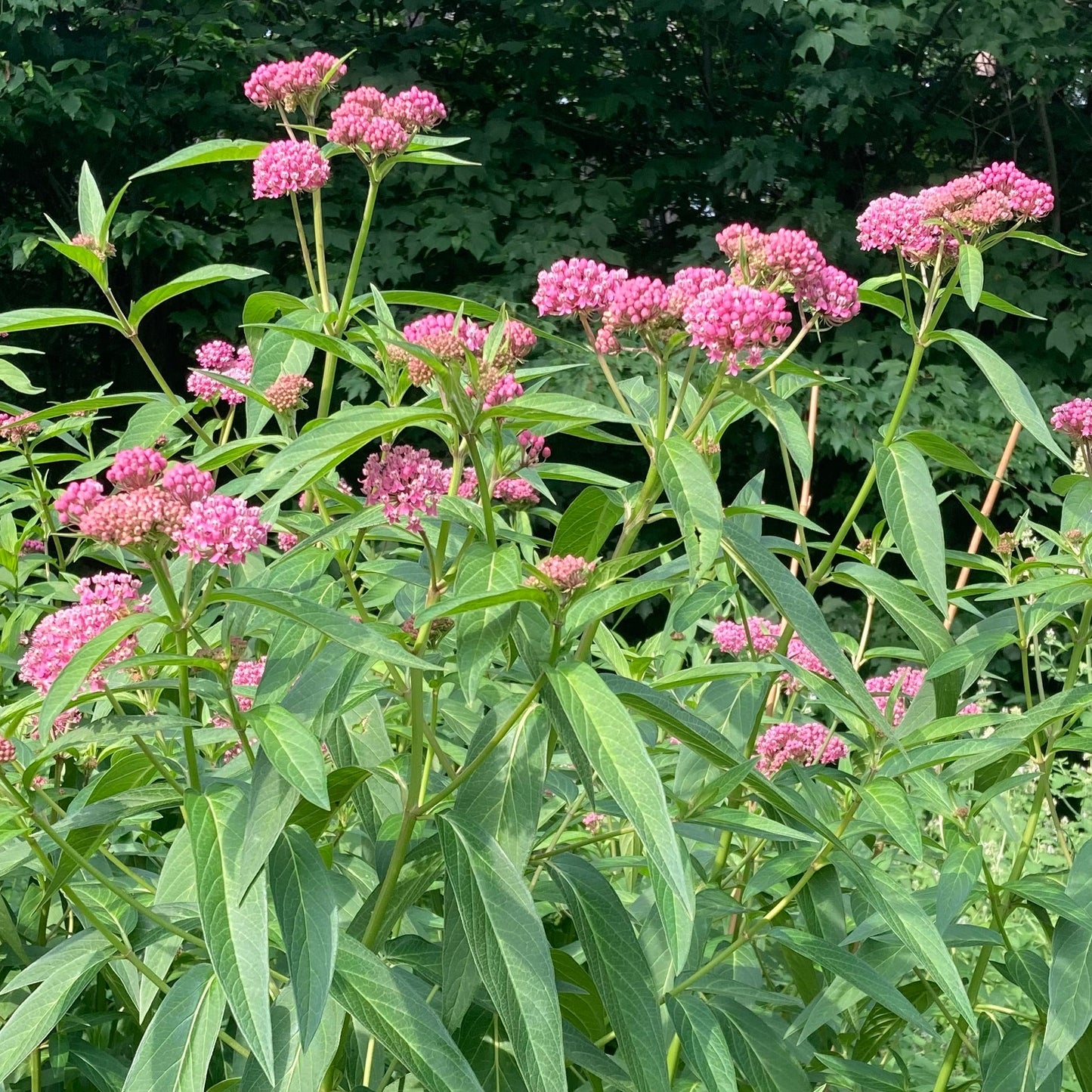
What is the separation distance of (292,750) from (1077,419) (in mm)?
1778

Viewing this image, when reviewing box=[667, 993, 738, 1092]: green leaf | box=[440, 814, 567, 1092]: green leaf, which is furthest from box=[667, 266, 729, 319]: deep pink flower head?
box=[667, 993, 738, 1092]: green leaf

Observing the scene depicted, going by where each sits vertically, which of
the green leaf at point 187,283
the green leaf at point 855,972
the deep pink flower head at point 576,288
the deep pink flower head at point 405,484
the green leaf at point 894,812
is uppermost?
the green leaf at point 187,283

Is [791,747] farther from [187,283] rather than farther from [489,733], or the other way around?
[187,283]

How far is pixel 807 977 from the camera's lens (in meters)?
2.20

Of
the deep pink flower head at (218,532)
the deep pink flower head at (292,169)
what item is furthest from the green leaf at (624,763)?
the deep pink flower head at (292,169)

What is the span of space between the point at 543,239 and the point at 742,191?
85.2 inches

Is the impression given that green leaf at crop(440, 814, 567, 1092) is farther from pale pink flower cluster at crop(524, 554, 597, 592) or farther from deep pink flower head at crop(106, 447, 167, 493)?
deep pink flower head at crop(106, 447, 167, 493)

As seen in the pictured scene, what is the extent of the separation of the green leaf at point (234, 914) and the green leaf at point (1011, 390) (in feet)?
3.92

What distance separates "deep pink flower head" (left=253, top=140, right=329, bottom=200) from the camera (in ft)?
7.05

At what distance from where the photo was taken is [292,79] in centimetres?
229

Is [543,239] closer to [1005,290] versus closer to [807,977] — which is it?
[1005,290]

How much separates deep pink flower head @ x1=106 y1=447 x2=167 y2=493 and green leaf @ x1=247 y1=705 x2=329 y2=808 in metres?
0.35

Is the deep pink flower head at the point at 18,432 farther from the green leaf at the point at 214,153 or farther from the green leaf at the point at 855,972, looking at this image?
the green leaf at the point at 855,972

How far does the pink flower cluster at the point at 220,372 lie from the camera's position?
97.3 inches
